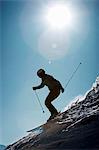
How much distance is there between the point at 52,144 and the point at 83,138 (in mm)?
1568

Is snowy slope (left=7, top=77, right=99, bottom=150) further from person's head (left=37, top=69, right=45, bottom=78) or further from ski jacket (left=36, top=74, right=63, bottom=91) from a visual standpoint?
person's head (left=37, top=69, right=45, bottom=78)

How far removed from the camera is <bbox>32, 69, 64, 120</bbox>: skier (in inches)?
825

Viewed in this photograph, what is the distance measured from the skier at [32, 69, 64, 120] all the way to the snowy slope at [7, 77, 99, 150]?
93cm

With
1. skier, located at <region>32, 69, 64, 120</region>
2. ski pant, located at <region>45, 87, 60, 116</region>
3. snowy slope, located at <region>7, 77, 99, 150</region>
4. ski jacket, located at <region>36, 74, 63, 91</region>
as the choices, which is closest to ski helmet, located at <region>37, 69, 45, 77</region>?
skier, located at <region>32, 69, 64, 120</region>

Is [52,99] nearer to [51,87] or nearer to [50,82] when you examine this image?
[51,87]

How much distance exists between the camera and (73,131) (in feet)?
50.6

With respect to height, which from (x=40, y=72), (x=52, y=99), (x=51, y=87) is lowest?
(x=52, y=99)

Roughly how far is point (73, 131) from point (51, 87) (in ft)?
20.4

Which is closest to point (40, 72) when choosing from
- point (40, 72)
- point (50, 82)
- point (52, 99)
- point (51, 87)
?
point (40, 72)

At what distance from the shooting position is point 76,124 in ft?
53.4

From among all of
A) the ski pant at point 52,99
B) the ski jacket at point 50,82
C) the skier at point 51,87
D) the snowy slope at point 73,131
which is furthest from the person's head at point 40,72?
the snowy slope at point 73,131

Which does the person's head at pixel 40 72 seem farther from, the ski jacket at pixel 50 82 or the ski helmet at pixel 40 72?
the ski jacket at pixel 50 82

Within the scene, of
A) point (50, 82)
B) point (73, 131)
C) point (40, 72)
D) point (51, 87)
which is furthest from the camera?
point (51, 87)

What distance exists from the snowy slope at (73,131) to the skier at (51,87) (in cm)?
93
